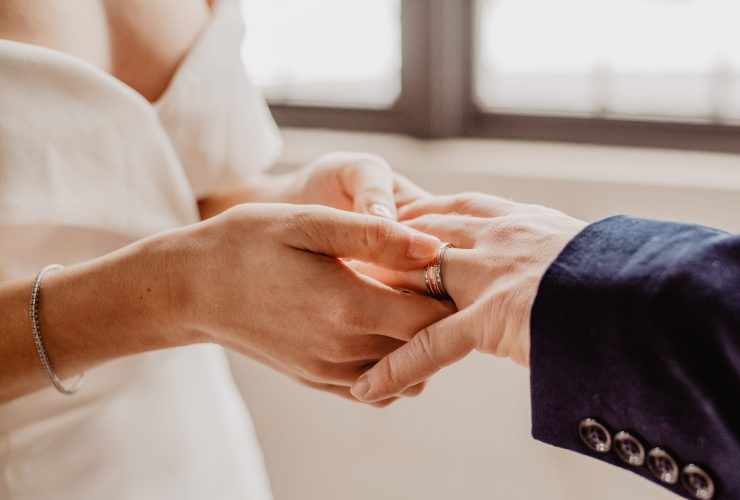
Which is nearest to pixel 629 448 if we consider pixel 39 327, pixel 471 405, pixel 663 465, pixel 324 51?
pixel 663 465

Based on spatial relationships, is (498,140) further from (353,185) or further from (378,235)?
(378,235)

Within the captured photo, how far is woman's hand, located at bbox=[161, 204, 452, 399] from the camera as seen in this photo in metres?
0.77

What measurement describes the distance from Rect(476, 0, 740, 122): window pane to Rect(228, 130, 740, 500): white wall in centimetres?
12

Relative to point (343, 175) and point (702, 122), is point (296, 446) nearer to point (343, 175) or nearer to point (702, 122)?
point (343, 175)

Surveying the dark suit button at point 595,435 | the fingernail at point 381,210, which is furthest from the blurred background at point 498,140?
the dark suit button at point 595,435

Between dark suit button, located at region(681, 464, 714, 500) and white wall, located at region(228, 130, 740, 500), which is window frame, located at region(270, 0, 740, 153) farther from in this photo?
dark suit button, located at region(681, 464, 714, 500)

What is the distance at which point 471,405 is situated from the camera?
5.26ft

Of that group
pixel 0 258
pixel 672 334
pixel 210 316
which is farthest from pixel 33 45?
pixel 672 334

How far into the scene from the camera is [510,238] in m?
0.80

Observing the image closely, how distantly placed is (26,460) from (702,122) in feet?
4.44

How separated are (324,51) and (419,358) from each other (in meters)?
1.30

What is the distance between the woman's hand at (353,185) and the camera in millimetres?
962

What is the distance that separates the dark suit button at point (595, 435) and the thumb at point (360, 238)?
10.0 inches

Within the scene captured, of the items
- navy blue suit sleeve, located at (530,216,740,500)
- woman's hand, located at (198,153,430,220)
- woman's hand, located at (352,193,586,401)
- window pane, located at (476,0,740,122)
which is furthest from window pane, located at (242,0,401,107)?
navy blue suit sleeve, located at (530,216,740,500)
